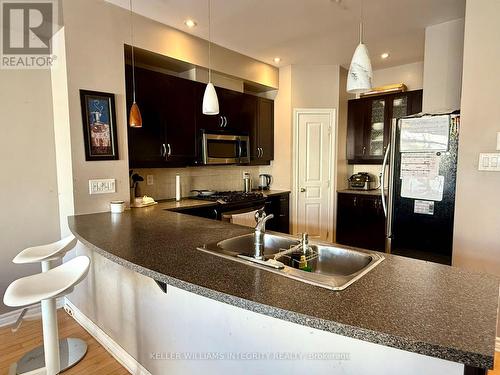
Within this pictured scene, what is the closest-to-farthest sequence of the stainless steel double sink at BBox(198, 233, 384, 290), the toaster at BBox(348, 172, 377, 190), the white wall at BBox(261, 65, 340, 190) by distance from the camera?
the stainless steel double sink at BBox(198, 233, 384, 290) → the white wall at BBox(261, 65, 340, 190) → the toaster at BBox(348, 172, 377, 190)

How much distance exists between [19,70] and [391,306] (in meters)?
3.05

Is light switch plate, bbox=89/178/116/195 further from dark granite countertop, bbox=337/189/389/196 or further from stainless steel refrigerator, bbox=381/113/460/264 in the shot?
dark granite countertop, bbox=337/189/389/196

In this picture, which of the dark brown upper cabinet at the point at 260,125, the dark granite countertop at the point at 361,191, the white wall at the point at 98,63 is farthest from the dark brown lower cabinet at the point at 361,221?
the white wall at the point at 98,63

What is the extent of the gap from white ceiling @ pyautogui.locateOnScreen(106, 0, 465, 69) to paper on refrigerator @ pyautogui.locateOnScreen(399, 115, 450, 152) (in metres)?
1.09

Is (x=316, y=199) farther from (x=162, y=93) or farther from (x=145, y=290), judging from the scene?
(x=145, y=290)

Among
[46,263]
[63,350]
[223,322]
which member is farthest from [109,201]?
[223,322]

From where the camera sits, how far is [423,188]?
7.70ft

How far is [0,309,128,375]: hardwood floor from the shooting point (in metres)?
1.92

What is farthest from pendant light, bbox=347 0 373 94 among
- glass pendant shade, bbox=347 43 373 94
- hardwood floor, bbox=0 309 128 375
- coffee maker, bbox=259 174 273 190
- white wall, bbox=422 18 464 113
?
coffee maker, bbox=259 174 273 190

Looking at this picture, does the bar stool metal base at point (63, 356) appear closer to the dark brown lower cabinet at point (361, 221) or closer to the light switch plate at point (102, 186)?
the light switch plate at point (102, 186)

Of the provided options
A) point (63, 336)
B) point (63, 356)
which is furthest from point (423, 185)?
point (63, 336)

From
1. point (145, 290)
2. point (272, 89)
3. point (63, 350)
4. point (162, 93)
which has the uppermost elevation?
point (272, 89)

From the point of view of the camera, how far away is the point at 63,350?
2082 mm

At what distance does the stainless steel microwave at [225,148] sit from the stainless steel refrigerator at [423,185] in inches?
72.9
